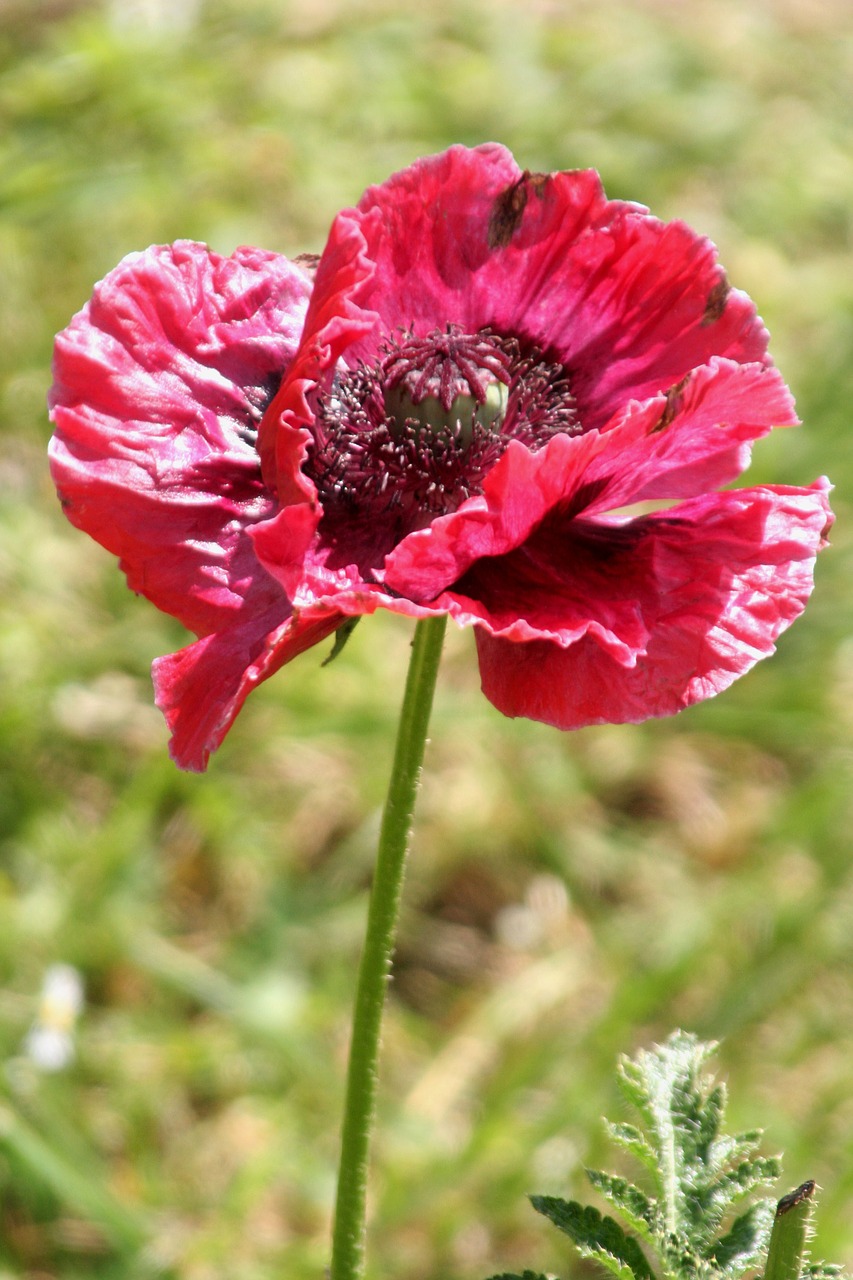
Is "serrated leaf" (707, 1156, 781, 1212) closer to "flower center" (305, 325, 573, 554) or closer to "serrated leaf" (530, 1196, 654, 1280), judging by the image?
"serrated leaf" (530, 1196, 654, 1280)

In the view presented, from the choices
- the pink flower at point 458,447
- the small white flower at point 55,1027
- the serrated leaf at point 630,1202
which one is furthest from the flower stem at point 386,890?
the small white flower at point 55,1027

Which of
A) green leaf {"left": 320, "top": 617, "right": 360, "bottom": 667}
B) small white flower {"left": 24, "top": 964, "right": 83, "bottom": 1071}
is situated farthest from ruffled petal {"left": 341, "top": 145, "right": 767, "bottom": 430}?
small white flower {"left": 24, "top": 964, "right": 83, "bottom": 1071}

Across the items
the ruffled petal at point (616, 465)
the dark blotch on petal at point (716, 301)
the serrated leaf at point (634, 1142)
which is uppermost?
the dark blotch on petal at point (716, 301)

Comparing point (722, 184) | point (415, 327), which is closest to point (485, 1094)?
point (415, 327)

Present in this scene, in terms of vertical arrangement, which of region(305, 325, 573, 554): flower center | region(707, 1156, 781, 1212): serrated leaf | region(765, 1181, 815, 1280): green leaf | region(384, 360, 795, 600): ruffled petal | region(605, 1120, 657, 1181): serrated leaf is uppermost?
region(305, 325, 573, 554): flower center

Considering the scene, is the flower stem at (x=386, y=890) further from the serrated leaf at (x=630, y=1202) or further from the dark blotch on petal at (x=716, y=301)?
the dark blotch on petal at (x=716, y=301)
